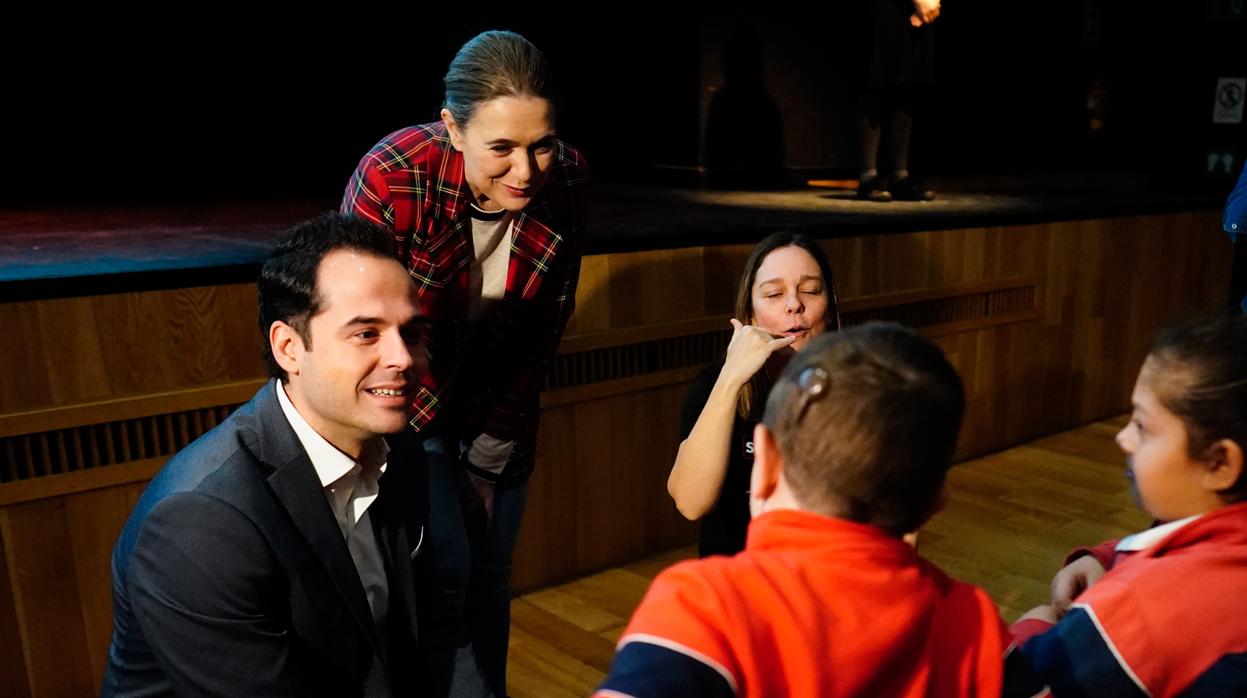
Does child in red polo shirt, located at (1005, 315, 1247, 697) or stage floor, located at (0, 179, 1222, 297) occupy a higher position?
stage floor, located at (0, 179, 1222, 297)

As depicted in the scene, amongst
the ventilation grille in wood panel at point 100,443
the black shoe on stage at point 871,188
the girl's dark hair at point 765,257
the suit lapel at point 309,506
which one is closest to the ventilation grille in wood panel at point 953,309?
the black shoe on stage at point 871,188

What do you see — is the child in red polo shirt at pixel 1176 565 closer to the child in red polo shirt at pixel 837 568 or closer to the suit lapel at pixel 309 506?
the child in red polo shirt at pixel 837 568

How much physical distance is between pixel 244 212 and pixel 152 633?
2.51m

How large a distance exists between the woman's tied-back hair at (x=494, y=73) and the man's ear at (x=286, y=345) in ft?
1.63

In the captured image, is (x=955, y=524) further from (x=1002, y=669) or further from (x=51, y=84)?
(x=51, y=84)

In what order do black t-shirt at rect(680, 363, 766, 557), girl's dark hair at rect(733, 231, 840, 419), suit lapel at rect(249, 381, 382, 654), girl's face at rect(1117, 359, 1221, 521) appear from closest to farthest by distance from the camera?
girl's face at rect(1117, 359, 1221, 521) → suit lapel at rect(249, 381, 382, 654) → black t-shirt at rect(680, 363, 766, 557) → girl's dark hair at rect(733, 231, 840, 419)

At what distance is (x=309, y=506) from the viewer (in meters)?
1.13

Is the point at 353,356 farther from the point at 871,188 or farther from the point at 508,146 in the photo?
the point at 871,188

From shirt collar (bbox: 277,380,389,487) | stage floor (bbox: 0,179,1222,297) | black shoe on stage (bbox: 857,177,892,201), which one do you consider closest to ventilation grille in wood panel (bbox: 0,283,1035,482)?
stage floor (bbox: 0,179,1222,297)

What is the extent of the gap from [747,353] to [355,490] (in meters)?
0.59

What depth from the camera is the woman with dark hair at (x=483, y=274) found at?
1.55m

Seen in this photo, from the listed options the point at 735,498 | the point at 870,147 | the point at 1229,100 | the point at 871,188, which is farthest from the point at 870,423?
the point at 1229,100

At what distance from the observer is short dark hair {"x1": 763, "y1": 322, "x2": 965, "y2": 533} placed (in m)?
0.73

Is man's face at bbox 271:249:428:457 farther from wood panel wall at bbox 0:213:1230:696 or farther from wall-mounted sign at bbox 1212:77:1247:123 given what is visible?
wall-mounted sign at bbox 1212:77:1247:123
